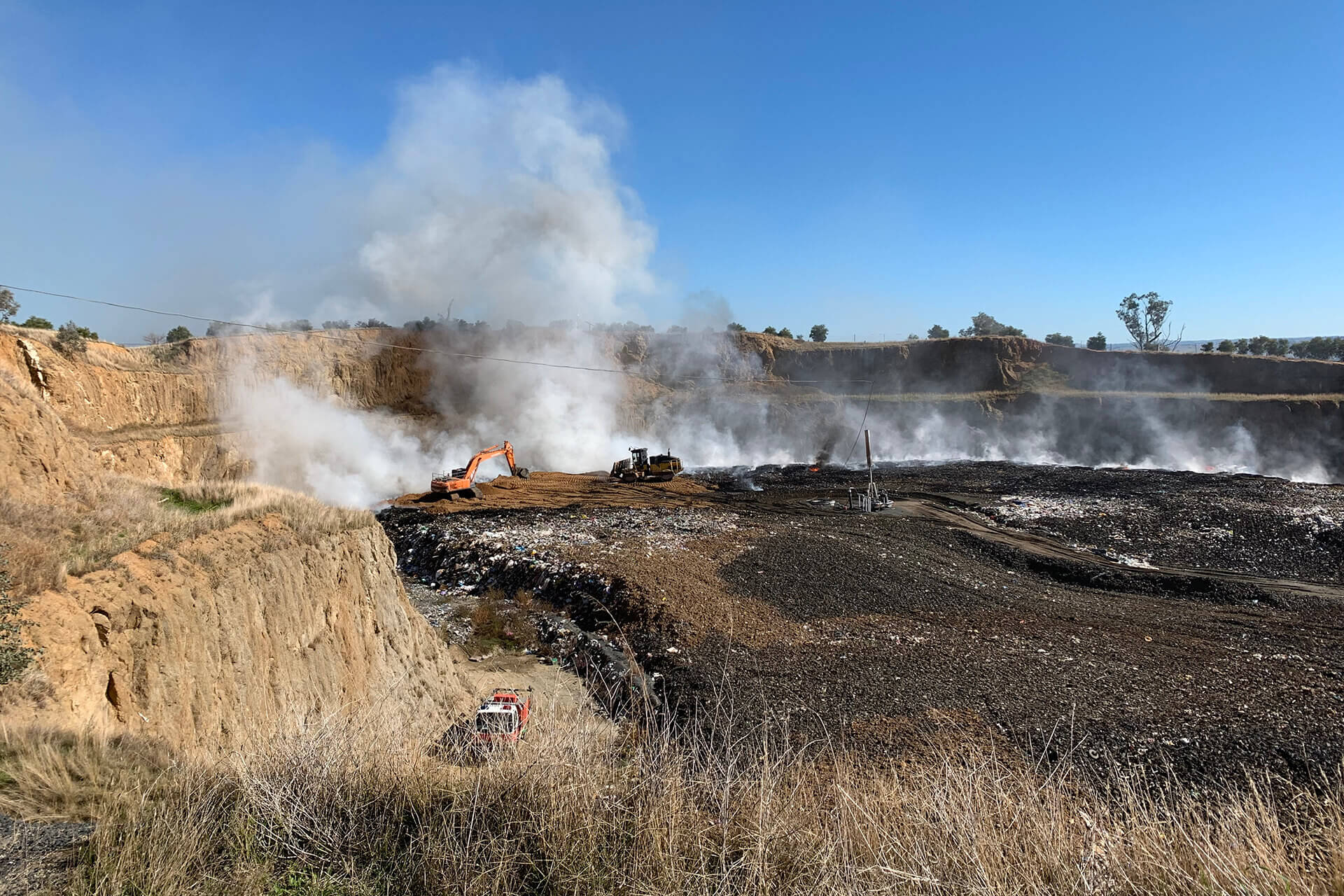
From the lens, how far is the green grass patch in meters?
8.98

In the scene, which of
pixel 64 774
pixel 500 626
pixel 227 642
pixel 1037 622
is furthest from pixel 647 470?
pixel 64 774

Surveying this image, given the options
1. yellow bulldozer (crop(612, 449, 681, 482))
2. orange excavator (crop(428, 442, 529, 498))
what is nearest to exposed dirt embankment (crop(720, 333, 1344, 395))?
yellow bulldozer (crop(612, 449, 681, 482))

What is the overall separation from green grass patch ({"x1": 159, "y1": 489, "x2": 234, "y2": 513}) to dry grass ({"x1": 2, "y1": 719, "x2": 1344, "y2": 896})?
23.1 ft

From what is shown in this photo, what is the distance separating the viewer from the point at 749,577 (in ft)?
51.1

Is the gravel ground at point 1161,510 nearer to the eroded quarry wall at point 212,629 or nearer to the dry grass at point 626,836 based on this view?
the dry grass at point 626,836

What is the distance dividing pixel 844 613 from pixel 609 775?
10.8 metres

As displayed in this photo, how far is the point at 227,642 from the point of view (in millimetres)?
6250

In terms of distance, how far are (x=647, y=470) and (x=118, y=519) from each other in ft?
82.1

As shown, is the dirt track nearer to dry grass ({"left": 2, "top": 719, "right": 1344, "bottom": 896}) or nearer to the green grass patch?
dry grass ({"left": 2, "top": 719, "right": 1344, "bottom": 896})

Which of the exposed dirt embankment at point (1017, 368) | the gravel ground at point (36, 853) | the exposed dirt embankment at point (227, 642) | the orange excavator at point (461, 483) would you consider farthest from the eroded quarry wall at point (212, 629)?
the exposed dirt embankment at point (1017, 368)

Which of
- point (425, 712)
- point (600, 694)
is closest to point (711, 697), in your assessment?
point (600, 694)

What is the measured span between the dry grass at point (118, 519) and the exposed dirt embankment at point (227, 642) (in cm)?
15

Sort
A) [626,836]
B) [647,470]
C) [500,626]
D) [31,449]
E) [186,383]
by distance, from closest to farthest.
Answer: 1. [626,836]
2. [31,449]
3. [500,626]
4. [186,383]
5. [647,470]

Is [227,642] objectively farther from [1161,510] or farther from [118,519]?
[1161,510]
